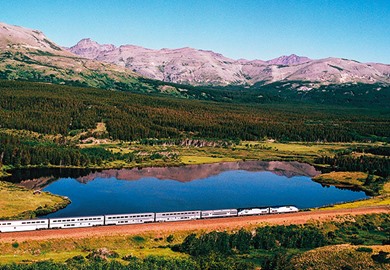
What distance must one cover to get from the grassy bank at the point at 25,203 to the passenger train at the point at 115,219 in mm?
22967

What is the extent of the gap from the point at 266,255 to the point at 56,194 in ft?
255

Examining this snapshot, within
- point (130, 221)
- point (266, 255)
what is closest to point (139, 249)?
point (130, 221)

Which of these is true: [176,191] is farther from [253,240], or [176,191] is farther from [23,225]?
[23,225]

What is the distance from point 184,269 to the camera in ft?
270

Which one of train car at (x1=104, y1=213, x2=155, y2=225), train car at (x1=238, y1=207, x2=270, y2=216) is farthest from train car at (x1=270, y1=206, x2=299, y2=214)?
train car at (x1=104, y1=213, x2=155, y2=225)

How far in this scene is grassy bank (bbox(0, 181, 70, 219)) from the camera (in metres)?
121

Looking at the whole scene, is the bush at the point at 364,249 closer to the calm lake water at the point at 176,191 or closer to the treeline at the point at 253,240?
the treeline at the point at 253,240

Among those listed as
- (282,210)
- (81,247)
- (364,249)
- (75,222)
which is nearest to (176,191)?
(282,210)

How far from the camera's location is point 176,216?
111 m

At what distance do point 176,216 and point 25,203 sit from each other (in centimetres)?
4747

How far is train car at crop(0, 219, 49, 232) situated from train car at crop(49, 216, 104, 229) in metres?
1.52

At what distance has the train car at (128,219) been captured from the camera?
342 feet

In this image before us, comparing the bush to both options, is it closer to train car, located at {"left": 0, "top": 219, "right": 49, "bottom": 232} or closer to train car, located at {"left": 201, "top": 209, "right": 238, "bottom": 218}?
train car, located at {"left": 201, "top": 209, "right": 238, "bottom": 218}

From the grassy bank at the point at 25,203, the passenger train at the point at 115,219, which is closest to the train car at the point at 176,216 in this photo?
the passenger train at the point at 115,219
